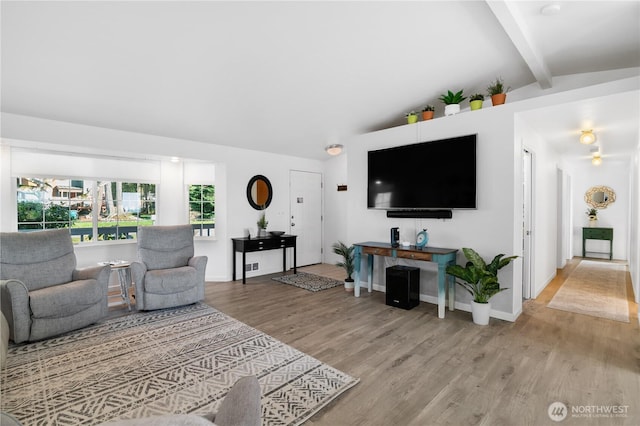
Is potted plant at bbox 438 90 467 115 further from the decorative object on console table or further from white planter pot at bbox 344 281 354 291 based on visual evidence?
white planter pot at bbox 344 281 354 291

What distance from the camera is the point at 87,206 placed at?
4.98 m

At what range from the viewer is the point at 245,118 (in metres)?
4.65

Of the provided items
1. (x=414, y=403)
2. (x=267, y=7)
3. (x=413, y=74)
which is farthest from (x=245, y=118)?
(x=414, y=403)

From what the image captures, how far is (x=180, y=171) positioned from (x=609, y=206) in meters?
9.44

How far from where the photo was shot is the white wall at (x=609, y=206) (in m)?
7.24

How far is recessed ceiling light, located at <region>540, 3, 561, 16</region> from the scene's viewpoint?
8.84ft

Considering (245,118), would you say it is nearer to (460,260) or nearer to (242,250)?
(242,250)

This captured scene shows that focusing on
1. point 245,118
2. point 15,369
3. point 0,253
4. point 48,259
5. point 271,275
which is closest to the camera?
point 15,369

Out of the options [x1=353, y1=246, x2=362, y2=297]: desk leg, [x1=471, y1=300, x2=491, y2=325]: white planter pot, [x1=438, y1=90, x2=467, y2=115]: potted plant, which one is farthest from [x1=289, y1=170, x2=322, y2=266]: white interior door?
[x1=471, y1=300, x2=491, y2=325]: white planter pot

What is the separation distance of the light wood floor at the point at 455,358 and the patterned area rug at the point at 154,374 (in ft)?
0.72

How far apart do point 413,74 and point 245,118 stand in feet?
7.81

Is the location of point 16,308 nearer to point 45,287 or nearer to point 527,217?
point 45,287

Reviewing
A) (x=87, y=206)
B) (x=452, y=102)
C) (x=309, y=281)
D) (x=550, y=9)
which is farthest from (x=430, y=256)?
(x=87, y=206)

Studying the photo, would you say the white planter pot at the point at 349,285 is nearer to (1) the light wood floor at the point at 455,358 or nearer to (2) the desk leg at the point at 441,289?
(1) the light wood floor at the point at 455,358
